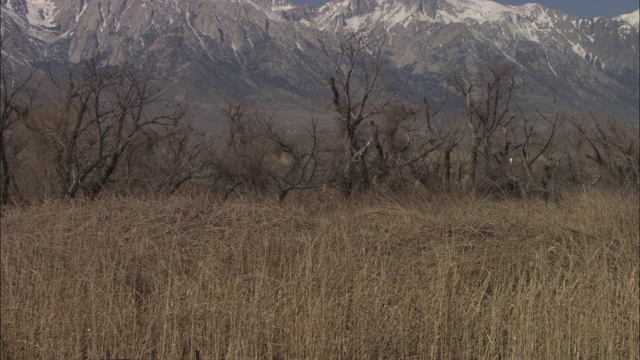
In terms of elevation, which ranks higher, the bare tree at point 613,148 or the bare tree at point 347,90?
the bare tree at point 347,90

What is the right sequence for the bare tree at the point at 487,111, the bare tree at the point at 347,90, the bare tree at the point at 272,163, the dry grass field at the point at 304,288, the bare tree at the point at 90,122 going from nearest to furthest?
the dry grass field at the point at 304,288 → the bare tree at the point at 90,122 → the bare tree at the point at 272,163 → the bare tree at the point at 347,90 → the bare tree at the point at 487,111

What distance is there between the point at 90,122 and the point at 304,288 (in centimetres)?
1157

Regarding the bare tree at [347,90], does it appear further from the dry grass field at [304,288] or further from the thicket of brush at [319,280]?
the dry grass field at [304,288]

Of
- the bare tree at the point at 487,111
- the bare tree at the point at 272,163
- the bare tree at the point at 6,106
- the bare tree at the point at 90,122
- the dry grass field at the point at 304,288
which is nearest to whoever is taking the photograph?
the dry grass field at the point at 304,288

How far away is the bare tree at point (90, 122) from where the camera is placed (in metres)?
14.3

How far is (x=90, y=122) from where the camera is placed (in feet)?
49.8

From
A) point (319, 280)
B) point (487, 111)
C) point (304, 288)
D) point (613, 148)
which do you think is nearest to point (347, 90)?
point (487, 111)

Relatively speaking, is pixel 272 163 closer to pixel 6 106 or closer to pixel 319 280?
pixel 6 106

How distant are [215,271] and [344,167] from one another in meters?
14.4

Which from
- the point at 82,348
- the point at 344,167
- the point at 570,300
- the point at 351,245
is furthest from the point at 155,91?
the point at 570,300

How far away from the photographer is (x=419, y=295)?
557 cm

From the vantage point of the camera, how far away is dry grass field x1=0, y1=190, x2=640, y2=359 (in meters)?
4.90

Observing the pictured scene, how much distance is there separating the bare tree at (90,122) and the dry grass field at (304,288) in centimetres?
606

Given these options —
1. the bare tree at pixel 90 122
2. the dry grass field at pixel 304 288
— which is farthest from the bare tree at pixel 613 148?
the dry grass field at pixel 304 288
